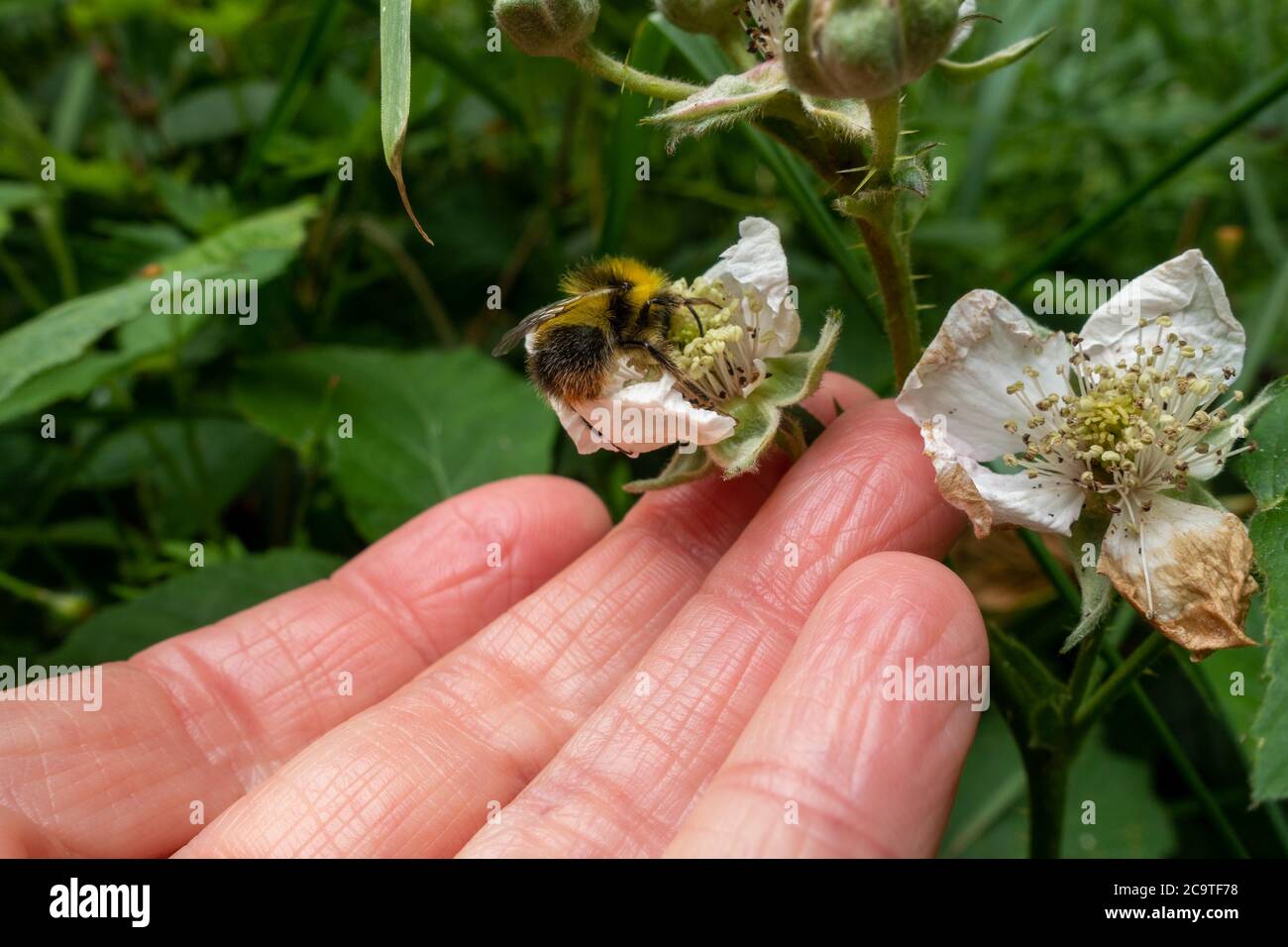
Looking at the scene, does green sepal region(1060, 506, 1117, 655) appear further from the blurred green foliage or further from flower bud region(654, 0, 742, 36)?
flower bud region(654, 0, 742, 36)

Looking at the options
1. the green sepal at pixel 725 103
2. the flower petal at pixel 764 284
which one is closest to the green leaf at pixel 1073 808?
the flower petal at pixel 764 284

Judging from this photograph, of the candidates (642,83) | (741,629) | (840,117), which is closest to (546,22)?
(642,83)

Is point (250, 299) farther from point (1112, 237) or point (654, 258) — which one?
point (1112, 237)

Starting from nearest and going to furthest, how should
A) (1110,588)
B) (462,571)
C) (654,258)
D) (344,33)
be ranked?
(1110,588) → (462,571) → (654,258) → (344,33)

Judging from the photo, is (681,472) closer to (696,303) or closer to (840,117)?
(696,303)

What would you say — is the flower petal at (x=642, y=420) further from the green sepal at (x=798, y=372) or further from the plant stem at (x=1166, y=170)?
the plant stem at (x=1166, y=170)

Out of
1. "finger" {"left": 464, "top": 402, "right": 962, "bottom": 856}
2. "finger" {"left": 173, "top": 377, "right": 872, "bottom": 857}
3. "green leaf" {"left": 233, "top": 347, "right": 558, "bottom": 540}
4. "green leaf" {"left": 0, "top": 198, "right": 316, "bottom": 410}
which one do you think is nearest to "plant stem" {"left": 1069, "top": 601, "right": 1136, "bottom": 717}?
"finger" {"left": 464, "top": 402, "right": 962, "bottom": 856}

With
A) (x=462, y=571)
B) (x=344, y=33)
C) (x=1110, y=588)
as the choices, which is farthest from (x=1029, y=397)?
(x=344, y=33)
